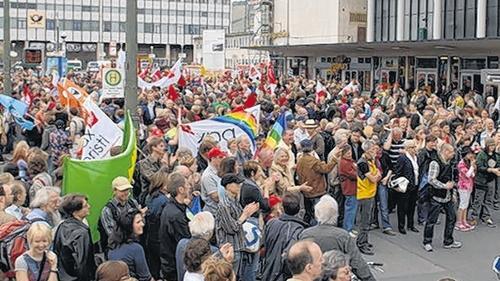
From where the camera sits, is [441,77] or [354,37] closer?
[441,77]

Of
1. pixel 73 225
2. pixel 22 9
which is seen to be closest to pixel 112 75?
pixel 73 225

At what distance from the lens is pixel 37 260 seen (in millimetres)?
6000

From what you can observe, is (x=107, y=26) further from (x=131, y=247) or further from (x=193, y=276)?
(x=193, y=276)

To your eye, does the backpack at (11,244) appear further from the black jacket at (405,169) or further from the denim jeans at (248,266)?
the black jacket at (405,169)

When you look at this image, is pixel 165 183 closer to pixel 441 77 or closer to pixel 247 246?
pixel 247 246

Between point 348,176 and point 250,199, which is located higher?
point 250,199

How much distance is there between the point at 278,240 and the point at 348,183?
4.09 metres

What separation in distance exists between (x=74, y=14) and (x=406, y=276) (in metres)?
108

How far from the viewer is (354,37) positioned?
53.7m

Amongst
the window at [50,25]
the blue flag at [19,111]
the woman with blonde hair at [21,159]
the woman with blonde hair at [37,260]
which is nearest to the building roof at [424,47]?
the blue flag at [19,111]

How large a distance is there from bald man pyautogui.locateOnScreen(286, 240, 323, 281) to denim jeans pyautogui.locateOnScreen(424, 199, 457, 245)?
19.8ft

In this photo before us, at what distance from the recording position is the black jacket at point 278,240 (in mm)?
7133

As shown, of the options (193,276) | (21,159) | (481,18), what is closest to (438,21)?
(481,18)

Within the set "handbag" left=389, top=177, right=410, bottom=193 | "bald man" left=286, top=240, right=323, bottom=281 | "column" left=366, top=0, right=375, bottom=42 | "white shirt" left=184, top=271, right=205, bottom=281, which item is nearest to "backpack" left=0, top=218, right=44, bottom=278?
"white shirt" left=184, top=271, right=205, bottom=281
